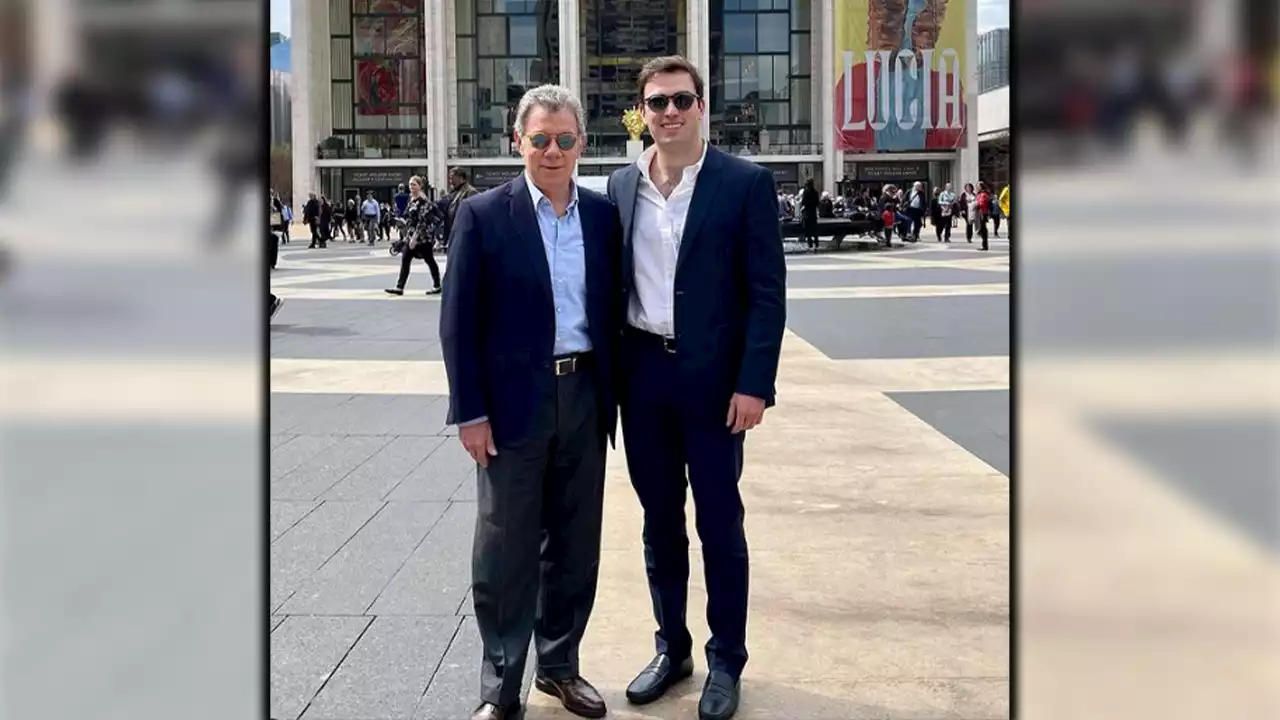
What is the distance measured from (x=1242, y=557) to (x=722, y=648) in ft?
5.50

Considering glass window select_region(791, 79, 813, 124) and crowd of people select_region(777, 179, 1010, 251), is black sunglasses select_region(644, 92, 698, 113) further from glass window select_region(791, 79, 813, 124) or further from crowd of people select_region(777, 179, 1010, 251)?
glass window select_region(791, 79, 813, 124)

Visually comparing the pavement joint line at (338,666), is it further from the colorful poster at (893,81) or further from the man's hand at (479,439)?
the colorful poster at (893,81)

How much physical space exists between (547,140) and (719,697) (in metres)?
1.74

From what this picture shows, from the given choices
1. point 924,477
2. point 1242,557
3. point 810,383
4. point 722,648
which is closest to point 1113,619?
point 722,648

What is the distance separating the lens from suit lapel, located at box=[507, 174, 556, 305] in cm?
326

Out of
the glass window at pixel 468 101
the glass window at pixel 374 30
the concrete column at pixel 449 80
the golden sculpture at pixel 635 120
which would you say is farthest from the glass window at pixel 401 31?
the golden sculpture at pixel 635 120

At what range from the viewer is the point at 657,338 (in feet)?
11.3

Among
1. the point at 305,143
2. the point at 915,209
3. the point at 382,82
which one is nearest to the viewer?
the point at 915,209

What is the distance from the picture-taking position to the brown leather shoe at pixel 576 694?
3344 millimetres

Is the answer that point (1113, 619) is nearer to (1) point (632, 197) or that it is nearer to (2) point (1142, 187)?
(2) point (1142, 187)

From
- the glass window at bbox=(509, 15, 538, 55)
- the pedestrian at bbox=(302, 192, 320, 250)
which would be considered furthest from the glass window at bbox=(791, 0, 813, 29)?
the pedestrian at bbox=(302, 192, 320, 250)

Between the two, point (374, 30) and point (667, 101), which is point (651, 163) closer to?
point (667, 101)

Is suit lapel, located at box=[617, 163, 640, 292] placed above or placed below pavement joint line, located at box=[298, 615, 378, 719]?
above

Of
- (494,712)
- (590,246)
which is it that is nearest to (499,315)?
(590,246)
